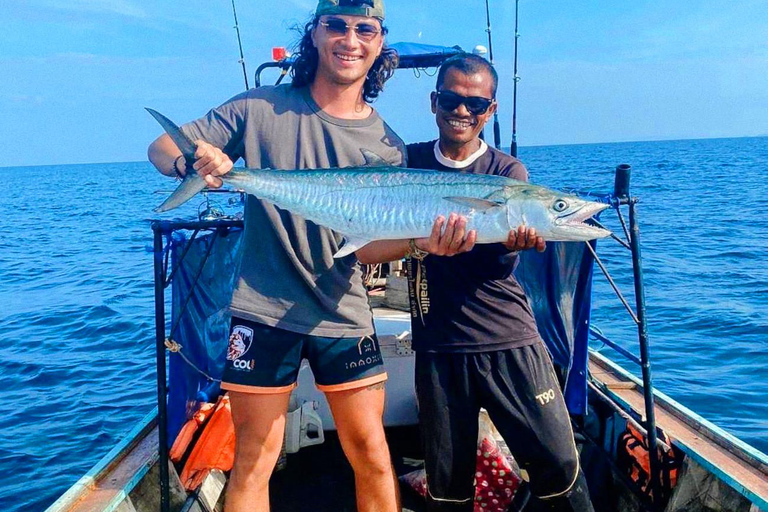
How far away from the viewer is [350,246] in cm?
284

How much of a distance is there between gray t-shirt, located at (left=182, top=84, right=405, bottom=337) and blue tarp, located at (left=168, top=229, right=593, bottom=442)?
99 cm

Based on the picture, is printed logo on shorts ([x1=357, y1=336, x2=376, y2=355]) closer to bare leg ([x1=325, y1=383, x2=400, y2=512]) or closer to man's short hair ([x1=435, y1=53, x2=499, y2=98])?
bare leg ([x1=325, y1=383, x2=400, y2=512])

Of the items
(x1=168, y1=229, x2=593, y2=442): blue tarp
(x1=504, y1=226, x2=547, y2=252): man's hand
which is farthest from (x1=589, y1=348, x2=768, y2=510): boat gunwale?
(x1=504, y1=226, x2=547, y2=252): man's hand

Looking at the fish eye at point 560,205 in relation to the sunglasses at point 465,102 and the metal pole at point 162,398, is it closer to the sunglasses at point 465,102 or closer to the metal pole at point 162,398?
the sunglasses at point 465,102

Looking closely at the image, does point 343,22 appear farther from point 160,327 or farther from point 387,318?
point 387,318

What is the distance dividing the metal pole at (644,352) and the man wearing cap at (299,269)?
143cm

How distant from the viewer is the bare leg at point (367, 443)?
294 centimetres

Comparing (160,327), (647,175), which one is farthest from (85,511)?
(647,175)

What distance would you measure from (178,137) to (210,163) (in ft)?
0.54

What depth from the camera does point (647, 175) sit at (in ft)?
143

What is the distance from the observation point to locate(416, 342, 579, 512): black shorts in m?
2.98

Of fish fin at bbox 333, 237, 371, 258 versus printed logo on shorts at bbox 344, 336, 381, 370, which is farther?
printed logo on shorts at bbox 344, 336, 381, 370

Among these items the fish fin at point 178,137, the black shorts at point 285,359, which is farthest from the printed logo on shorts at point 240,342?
the fish fin at point 178,137

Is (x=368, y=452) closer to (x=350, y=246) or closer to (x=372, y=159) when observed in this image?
(x=350, y=246)
